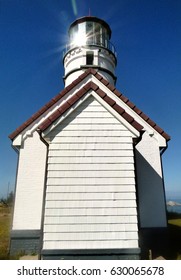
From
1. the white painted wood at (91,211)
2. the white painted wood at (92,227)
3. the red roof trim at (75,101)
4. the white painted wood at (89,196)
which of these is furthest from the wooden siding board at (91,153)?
the white painted wood at (92,227)

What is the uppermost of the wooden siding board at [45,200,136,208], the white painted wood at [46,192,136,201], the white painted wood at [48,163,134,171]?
the white painted wood at [48,163,134,171]

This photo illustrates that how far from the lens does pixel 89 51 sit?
1086 cm

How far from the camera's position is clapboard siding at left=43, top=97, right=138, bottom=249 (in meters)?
4.18

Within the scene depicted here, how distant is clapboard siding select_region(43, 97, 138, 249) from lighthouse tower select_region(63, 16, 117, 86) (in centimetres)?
625

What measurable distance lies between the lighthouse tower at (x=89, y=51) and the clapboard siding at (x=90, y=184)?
6249 mm

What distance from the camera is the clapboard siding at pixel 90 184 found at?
4176mm

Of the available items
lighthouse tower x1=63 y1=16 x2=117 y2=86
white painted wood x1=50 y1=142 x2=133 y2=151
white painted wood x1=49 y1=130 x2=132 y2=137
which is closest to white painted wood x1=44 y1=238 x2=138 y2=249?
white painted wood x1=50 y1=142 x2=133 y2=151

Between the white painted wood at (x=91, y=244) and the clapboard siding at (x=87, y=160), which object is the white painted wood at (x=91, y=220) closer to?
the white painted wood at (x=91, y=244)

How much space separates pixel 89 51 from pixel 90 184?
8.86 meters

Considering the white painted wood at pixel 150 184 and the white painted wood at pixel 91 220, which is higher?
the white painted wood at pixel 150 184

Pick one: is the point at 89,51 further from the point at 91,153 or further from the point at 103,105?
the point at 91,153

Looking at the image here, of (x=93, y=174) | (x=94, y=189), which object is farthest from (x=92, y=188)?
(x=93, y=174)

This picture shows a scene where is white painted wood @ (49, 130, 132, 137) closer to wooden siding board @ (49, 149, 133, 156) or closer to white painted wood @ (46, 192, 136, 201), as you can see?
wooden siding board @ (49, 149, 133, 156)

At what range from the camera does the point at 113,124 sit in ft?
15.8
